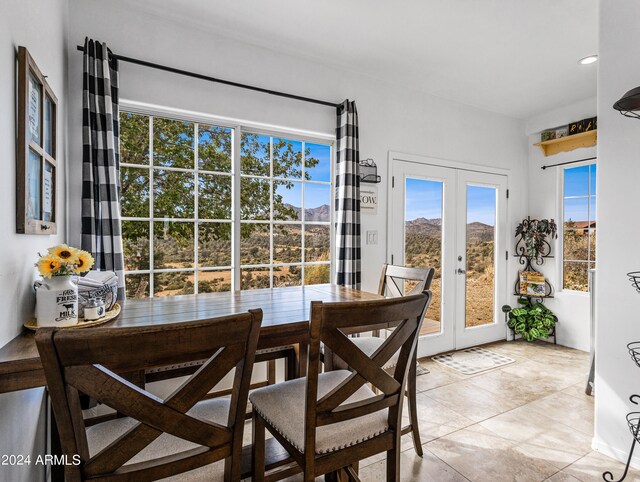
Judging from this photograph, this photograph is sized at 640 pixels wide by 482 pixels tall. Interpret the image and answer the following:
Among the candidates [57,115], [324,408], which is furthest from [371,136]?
[324,408]

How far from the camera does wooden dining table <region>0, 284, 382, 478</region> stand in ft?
3.42

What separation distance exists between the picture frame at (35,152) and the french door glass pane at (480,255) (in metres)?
3.78

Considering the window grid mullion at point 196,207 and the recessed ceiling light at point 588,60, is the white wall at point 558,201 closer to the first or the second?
the recessed ceiling light at point 588,60

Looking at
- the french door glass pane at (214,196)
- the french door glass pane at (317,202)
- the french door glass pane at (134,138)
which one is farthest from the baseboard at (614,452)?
the french door glass pane at (134,138)

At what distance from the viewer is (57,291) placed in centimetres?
133

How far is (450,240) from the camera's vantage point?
3.86 meters

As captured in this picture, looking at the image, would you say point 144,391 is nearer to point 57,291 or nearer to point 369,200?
point 57,291

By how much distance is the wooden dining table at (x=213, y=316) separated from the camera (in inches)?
41.1

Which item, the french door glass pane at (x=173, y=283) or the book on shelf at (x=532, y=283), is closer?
the french door glass pane at (x=173, y=283)

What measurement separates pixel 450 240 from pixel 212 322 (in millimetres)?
3461

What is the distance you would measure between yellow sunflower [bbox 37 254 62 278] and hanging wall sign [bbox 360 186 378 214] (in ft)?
7.85

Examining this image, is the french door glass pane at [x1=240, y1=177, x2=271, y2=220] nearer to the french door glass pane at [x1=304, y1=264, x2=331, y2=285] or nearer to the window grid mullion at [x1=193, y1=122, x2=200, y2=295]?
the window grid mullion at [x1=193, y1=122, x2=200, y2=295]

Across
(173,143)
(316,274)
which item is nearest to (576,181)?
(316,274)

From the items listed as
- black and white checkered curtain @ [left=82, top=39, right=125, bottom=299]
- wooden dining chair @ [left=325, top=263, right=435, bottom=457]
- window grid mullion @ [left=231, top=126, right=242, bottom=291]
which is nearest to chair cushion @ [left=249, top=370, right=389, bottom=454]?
wooden dining chair @ [left=325, top=263, right=435, bottom=457]
